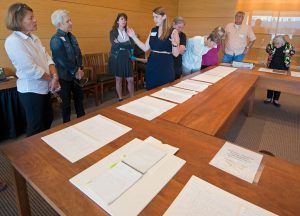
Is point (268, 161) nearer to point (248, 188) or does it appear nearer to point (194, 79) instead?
point (248, 188)

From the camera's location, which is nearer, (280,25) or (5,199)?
(5,199)

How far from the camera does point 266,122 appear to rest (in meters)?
3.35

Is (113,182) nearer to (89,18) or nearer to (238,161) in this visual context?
(238,161)

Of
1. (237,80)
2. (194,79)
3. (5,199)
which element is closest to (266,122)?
(237,80)

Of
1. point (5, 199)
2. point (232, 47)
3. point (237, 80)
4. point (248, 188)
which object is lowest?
point (5, 199)

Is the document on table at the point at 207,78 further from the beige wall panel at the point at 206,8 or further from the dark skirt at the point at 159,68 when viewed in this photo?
the beige wall panel at the point at 206,8

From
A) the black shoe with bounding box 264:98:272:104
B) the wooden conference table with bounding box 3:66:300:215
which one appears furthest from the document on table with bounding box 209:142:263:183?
the black shoe with bounding box 264:98:272:104

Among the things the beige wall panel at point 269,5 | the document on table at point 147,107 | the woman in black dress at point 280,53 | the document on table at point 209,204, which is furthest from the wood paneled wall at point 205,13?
the document on table at point 209,204

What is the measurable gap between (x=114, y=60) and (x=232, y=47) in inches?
95.8

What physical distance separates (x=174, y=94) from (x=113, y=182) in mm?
1195

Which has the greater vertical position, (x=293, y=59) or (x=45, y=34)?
(x=45, y=34)

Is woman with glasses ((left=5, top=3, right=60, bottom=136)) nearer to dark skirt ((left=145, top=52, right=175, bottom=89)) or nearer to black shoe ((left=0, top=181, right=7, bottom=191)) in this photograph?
black shoe ((left=0, top=181, right=7, bottom=191))

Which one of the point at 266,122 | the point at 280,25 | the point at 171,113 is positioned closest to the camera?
the point at 171,113

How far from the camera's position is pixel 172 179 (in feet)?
2.92
